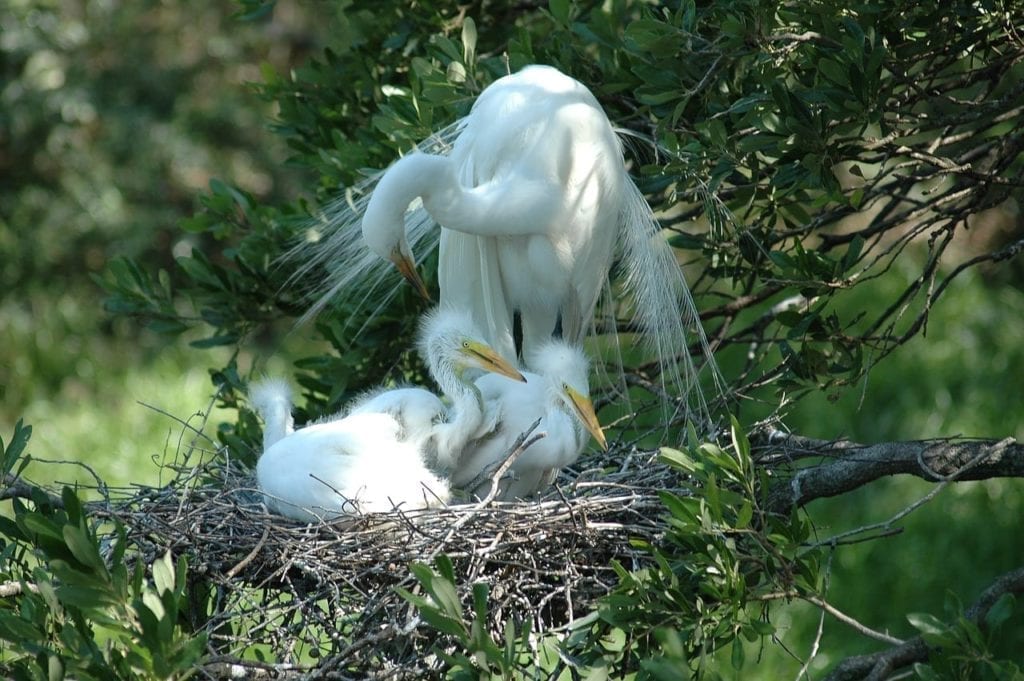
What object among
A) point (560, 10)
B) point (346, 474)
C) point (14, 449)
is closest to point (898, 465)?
point (346, 474)

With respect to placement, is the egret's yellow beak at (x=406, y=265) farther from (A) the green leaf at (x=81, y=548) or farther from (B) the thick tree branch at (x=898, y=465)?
(A) the green leaf at (x=81, y=548)

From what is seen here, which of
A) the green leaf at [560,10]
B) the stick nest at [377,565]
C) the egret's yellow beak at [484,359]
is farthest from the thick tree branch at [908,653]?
the green leaf at [560,10]

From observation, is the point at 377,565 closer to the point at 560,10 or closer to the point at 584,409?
the point at 584,409

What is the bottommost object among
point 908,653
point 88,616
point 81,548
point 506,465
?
point 908,653

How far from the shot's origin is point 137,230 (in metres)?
7.34

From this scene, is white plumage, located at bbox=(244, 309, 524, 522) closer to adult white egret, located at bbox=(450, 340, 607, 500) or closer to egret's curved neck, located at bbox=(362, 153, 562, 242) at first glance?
adult white egret, located at bbox=(450, 340, 607, 500)

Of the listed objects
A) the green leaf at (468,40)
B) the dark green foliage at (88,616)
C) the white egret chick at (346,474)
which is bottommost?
the white egret chick at (346,474)

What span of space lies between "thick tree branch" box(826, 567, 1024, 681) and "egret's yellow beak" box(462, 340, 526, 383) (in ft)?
3.68

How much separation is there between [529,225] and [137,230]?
16.1 feet

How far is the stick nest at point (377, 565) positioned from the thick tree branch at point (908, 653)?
50cm

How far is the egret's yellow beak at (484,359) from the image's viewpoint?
288 cm

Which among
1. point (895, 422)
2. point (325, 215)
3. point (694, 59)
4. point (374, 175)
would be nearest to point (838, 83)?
point (694, 59)

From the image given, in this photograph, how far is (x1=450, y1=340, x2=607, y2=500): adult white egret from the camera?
272cm

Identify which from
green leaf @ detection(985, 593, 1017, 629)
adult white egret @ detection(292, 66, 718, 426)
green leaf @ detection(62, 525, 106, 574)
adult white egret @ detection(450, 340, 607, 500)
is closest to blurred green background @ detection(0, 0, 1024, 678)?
adult white egret @ detection(292, 66, 718, 426)
